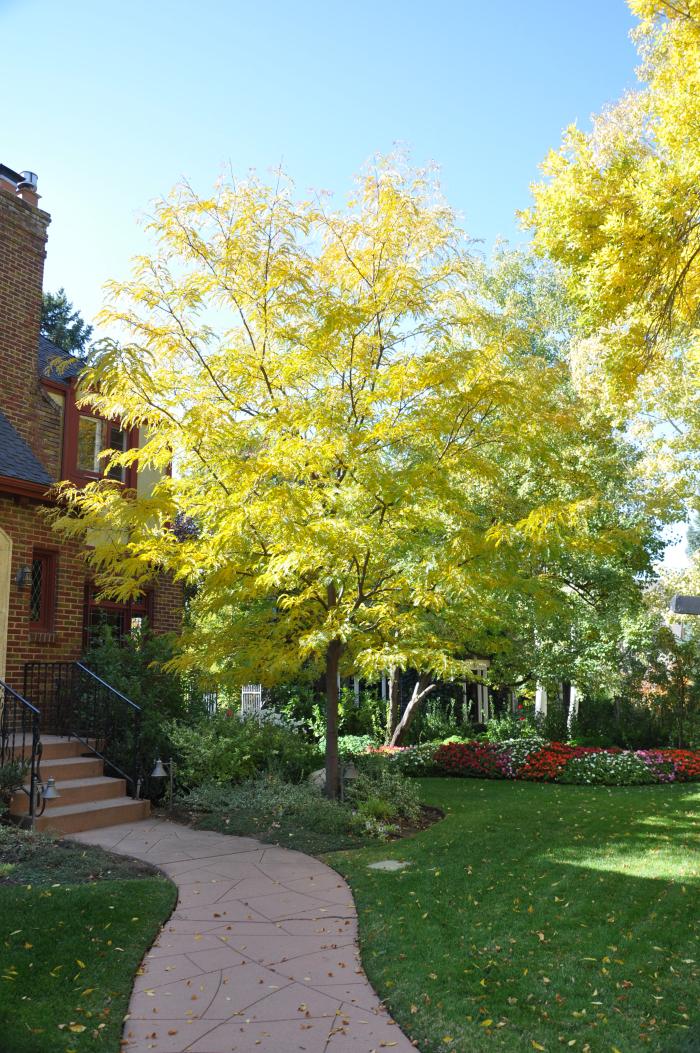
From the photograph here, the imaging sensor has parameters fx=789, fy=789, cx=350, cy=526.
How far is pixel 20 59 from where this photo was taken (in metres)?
3.50

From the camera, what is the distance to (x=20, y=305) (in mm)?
12141

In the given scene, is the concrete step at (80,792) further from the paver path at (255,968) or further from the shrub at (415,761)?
the shrub at (415,761)

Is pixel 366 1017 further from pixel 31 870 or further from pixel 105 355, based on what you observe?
pixel 105 355

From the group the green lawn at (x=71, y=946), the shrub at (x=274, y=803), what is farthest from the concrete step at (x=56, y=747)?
the green lawn at (x=71, y=946)

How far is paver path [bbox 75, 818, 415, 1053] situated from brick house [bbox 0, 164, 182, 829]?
3877 millimetres

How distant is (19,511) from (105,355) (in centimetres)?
399

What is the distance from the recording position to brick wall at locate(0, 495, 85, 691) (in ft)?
35.6

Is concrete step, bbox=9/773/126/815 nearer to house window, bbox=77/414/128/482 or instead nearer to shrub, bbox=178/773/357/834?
shrub, bbox=178/773/357/834

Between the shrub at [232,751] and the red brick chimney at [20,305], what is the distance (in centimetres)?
515

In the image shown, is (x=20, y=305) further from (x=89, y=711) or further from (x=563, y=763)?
(x=563, y=763)

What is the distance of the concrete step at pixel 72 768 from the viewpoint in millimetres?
9500

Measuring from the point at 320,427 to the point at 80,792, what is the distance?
512cm

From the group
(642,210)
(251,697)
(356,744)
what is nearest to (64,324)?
(251,697)

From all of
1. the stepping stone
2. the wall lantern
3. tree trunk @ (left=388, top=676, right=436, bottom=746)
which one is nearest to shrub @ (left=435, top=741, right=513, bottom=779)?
tree trunk @ (left=388, top=676, right=436, bottom=746)
